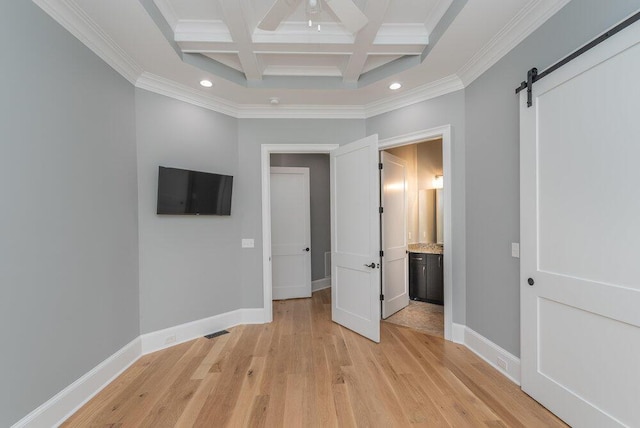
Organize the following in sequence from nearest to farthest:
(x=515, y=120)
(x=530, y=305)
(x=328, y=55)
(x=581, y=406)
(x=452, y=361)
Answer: (x=581, y=406)
(x=530, y=305)
(x=515, y=120)
(x=452, y=361)
(x=328, y=55)

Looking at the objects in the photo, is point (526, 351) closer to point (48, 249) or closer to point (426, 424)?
point (426, 424)

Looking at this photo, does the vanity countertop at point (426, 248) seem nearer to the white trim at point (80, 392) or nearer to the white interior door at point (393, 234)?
the white interior door at point (393, 234)

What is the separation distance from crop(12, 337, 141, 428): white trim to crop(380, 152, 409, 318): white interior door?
2902mm

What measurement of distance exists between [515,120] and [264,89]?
2.51 meters

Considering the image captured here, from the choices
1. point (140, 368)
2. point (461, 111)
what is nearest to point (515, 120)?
point (461, 111)

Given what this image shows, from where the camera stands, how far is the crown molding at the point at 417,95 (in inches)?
110

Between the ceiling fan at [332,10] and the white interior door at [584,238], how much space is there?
1384 mm

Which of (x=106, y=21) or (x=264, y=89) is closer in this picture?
(x=106, y=21)

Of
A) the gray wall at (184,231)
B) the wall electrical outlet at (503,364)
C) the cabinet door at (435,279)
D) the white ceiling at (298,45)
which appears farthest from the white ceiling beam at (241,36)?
the cabinet door at (435,279)

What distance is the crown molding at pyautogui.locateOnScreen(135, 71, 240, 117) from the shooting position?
8.73ft

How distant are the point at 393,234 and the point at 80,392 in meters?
3.46

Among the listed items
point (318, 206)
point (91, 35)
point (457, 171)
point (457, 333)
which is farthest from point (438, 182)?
point (91, 35)

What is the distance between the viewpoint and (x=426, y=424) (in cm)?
170

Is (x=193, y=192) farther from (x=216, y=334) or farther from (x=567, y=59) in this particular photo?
(x=567, y=59)
